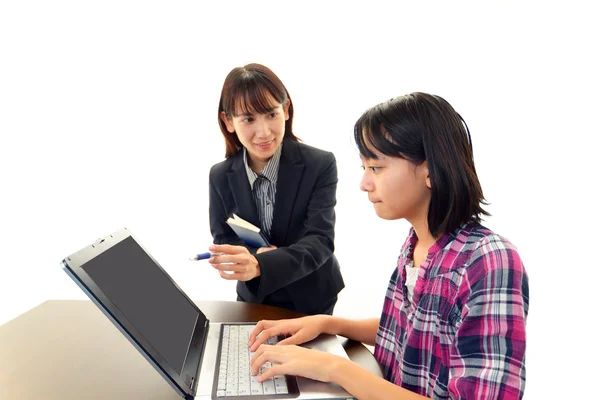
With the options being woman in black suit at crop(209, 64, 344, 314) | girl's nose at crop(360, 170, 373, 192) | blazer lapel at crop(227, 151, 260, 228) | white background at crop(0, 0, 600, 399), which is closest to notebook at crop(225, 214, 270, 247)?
woman in black suit at crop(209, 64, 344, 314)

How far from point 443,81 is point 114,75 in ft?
5.80

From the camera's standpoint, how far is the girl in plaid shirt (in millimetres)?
690

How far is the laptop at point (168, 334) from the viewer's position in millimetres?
719

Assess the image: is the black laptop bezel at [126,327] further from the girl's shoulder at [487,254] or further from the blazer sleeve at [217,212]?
the blazer sleeve at [217,212]

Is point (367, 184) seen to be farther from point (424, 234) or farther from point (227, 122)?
point (227, 122)

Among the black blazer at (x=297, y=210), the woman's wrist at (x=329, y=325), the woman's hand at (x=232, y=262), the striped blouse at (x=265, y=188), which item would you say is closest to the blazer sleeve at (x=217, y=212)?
the black blazer at (x=297, y=210)

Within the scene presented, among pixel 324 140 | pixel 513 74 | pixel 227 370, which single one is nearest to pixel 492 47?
pixel 513 74

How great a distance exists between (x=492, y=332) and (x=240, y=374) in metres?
0.45

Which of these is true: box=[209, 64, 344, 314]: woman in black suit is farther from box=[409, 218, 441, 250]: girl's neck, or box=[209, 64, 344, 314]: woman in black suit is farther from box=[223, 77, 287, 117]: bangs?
box=[409, 218, 441, 250]: girl's neck

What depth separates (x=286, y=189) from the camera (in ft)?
4.97

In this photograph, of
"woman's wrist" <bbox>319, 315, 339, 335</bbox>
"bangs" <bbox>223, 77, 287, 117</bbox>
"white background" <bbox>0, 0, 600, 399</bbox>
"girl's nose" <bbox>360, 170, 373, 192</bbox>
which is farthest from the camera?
"white background" <bbox>0, 0, 600, 399</bbox>

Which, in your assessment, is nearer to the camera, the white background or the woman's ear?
the woman's ear
